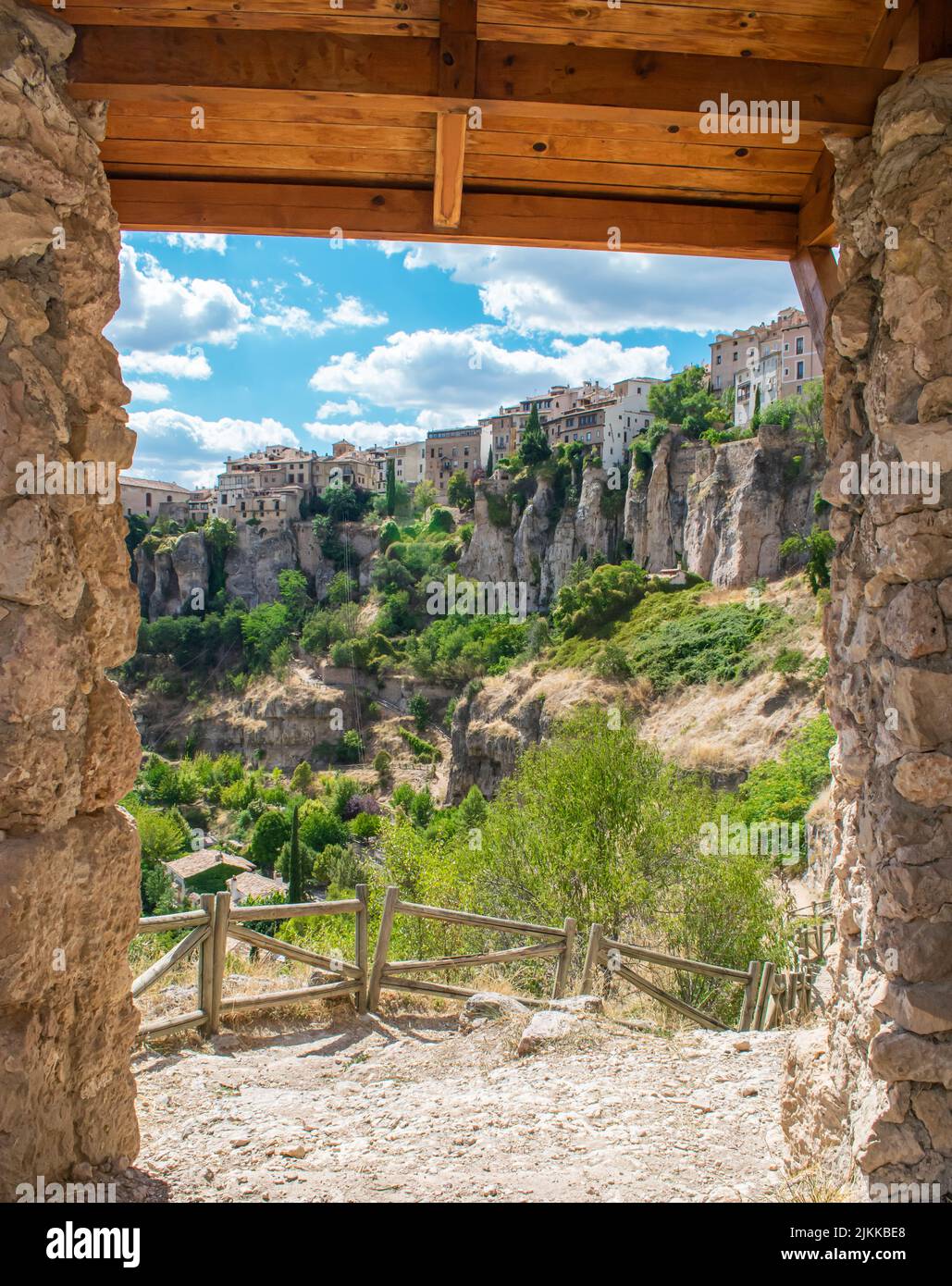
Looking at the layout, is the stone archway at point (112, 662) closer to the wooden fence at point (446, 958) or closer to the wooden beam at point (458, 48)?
the wooden beam at point (458, 48)

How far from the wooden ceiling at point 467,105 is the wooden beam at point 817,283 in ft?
0.21

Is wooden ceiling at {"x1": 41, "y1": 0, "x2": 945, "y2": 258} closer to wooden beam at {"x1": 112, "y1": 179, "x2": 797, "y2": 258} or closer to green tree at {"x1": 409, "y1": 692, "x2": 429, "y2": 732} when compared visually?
wooden beam at {"x1": 112, "y1": 179, "x2": 797, "y2": 258}

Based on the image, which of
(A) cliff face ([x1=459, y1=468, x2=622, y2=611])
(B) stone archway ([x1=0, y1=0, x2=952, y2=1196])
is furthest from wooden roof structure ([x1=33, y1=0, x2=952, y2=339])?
(A) cliff face ([x1=459, y1=468, x2=622, y2=611])

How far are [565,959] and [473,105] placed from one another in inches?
248

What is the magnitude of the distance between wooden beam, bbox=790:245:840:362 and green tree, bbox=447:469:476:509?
65.6 meters

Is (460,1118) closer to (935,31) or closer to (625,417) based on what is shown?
(935,31)

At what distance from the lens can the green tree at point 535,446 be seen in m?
59.1

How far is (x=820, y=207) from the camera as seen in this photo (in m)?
3.77

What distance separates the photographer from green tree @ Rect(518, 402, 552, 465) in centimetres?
5909

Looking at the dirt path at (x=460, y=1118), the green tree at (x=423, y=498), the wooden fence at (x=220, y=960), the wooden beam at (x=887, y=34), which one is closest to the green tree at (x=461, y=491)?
the green tree at (x=423, y=498)

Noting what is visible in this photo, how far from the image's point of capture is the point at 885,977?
2801mm

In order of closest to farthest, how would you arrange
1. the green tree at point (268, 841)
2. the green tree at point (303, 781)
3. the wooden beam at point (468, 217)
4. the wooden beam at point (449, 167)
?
1. the wooden beam at point (449, 167)
2. the wooden beam at point (468, 217)
3. the green tree at point (268, 841)
4. the green tree at point (303, 781)
